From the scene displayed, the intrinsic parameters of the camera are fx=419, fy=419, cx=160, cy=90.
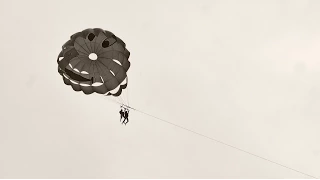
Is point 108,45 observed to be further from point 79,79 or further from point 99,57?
point 79,79

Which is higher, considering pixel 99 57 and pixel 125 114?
pixel 99 57

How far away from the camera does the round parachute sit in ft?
102

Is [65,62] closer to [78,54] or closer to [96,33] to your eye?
[78,54]

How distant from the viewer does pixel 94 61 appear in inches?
1261

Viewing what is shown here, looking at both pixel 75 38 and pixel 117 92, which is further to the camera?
pixel 117 92

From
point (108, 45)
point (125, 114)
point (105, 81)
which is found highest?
point (108, 45)

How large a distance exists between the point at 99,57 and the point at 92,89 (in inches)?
101

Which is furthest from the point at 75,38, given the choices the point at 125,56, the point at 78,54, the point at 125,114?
the point at 125,114

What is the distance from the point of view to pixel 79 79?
31953 millimetres

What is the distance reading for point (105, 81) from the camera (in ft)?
106

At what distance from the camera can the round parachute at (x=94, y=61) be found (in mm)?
31125

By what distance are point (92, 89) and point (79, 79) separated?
4.15ft

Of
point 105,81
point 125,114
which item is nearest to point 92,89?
point 105,81

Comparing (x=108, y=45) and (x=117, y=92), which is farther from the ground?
(x=108, y=45)
